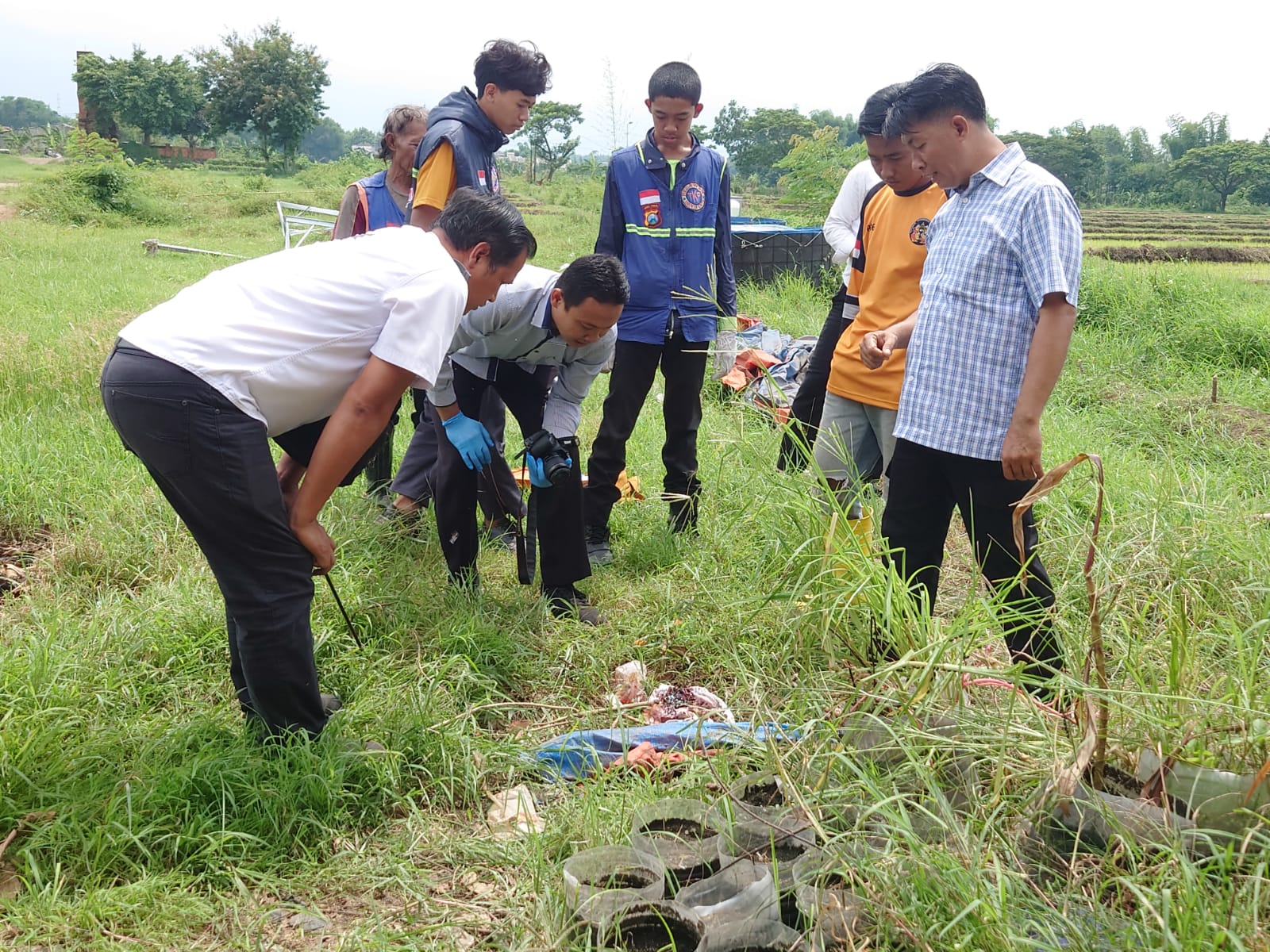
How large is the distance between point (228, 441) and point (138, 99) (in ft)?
173

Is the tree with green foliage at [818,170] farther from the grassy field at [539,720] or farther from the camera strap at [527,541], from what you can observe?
the camera strap at [527,541]

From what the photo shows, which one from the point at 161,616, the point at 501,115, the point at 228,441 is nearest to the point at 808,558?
the point at 228,441

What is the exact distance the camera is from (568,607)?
11.1 feet

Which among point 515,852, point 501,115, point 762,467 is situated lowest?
point 515,852

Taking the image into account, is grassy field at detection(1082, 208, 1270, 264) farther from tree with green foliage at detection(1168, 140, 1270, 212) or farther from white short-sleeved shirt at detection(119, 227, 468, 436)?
white short-sleeved shirt at detection(119, 227, 468, 436)

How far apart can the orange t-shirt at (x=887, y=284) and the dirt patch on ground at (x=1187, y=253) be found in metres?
18.0

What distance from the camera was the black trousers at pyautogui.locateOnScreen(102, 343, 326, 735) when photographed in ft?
6.77

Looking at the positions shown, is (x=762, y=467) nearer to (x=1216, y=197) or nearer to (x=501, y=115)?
(x=501, y=115)

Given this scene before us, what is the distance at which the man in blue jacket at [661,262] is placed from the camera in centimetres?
385

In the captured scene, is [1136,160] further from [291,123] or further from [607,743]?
[607,743]

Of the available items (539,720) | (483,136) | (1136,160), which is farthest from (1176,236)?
(1136,160)

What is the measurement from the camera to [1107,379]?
287 inches

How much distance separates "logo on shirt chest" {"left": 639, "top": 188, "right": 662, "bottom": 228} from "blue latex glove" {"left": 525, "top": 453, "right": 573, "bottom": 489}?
119cm

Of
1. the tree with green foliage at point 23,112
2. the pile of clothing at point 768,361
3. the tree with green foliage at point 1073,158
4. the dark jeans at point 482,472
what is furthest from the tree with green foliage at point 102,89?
the tree with green foliage at point 23,112
